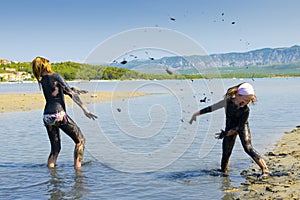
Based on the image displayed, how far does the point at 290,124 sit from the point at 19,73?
15724 cm

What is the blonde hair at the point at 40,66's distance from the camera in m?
7.96

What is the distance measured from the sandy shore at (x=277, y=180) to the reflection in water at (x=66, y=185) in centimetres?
277

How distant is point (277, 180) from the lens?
7.49m

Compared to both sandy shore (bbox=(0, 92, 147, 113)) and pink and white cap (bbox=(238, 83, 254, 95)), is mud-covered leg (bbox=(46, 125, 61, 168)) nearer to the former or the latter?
pink and white cap (bbox=(238, 83, 254, 95))

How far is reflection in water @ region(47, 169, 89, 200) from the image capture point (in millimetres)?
6960

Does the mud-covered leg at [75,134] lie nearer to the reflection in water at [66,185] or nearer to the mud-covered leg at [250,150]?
the reflection in water at [66,185]

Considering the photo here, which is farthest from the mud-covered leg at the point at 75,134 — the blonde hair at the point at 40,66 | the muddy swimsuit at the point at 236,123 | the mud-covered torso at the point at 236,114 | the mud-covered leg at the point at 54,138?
the mud-covered torso at the point at 236,114

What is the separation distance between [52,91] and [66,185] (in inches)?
74.8

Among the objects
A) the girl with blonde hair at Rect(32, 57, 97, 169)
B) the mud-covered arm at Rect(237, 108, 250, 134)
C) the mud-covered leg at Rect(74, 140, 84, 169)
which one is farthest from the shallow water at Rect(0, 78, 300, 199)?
the girl with blonde hair at Rect(32, 57, 97, 169)

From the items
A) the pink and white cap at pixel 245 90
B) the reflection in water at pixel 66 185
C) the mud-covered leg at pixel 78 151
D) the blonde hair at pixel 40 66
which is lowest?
the reflection in water at pixel 66 185

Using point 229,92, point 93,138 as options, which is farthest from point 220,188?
point 93,138

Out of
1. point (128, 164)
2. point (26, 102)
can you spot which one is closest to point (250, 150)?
point (128, 164)

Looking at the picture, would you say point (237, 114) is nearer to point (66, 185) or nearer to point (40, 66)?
point (66, 185)

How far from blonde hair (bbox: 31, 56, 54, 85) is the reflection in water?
209 cm
